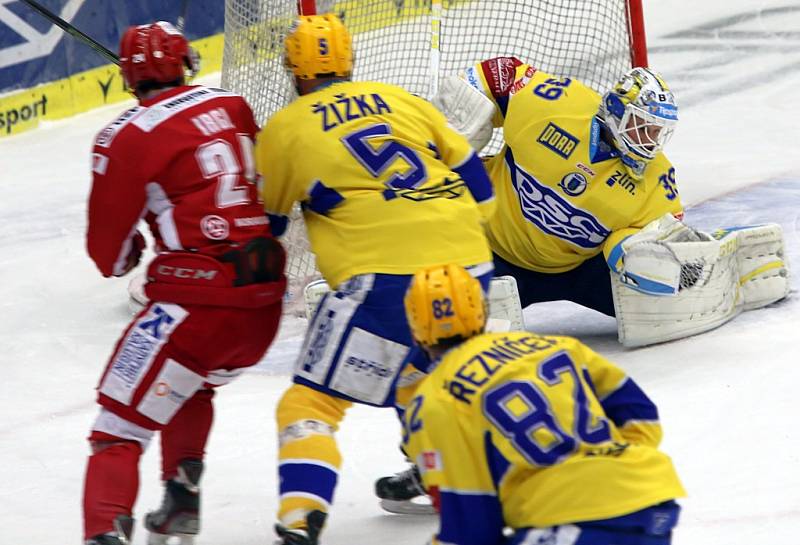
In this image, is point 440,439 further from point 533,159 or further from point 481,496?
point 533,159

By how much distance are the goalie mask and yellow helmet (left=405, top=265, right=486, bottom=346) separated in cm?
216

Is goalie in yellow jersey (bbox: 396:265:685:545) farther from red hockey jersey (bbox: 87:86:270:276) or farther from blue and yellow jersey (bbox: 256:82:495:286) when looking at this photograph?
red hockey jersey (bbox: 87:86:270:276)

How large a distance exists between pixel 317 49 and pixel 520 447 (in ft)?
4.03

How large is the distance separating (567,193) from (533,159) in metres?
0.17

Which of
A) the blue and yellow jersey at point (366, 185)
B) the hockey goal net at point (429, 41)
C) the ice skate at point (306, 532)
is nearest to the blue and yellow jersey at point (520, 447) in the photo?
the ice skate at point (306, 532)

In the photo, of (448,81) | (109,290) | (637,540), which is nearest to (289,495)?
(637,540)

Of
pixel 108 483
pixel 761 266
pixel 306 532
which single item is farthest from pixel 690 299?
pixel 108 483

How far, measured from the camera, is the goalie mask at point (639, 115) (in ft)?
15.5

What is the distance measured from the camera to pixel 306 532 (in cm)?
306

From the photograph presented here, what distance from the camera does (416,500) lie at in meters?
3.83

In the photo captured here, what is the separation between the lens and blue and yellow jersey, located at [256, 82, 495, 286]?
10.6ft

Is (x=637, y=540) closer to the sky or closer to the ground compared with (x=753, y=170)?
closer to the sky

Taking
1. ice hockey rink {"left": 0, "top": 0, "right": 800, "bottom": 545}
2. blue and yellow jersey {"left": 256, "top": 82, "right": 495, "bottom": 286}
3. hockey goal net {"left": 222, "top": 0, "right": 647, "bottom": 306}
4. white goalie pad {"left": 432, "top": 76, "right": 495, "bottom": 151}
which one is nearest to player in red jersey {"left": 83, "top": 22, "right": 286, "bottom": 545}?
blue and yellow jersey {"left": 256, "top": 82, "right": 495, "bottom": 286}

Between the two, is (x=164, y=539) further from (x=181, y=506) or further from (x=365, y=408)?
(x=365, y=408)
